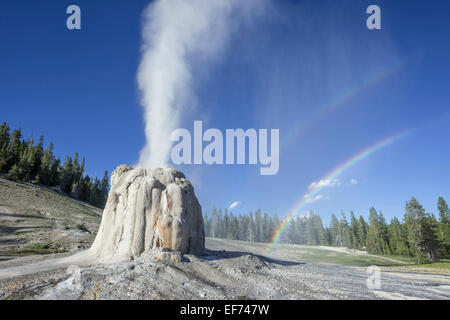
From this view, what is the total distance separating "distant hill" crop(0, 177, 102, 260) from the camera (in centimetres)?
2550

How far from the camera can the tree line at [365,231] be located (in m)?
47.2

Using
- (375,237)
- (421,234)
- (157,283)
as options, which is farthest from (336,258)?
(157,283)

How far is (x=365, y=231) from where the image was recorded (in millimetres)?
81688

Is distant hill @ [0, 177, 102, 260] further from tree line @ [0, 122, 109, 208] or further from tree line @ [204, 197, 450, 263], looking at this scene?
tree line @ [204, 197, 450, 263]

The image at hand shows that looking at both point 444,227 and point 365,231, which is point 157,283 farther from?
point 365,231

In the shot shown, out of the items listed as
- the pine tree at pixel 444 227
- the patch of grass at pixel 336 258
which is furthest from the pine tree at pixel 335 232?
the pine tree at pixel 444 227

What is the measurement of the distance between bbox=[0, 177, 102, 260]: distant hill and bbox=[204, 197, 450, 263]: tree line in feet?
207

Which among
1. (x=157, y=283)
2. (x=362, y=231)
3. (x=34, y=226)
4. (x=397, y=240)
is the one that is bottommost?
(x=397, y=240)

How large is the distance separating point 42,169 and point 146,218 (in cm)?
7258

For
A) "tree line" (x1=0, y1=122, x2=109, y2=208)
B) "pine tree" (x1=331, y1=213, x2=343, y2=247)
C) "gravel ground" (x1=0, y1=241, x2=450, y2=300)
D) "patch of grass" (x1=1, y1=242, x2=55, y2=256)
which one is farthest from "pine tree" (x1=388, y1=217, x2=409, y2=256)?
"tree line" (x1=0, y1=122, x2=109, y2=208)

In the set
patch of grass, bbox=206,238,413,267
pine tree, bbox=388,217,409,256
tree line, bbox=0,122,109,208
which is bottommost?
patch of grass, bbox=206,238,413,267

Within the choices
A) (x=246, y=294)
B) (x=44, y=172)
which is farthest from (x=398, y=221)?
(x=44, y=172)

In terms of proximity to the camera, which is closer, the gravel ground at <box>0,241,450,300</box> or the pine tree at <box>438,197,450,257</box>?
the gravel ground at <box>0,241,450,300</box>
